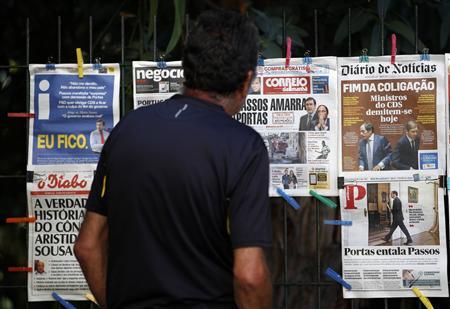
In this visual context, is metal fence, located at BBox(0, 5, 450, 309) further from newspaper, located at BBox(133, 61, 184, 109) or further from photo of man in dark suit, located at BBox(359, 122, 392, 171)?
photo of man in dark suit, located at BBox(359, 122, 392, 171)

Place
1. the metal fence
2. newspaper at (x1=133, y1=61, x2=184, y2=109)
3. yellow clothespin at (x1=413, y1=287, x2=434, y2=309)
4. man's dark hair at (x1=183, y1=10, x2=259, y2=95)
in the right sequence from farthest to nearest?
the metal fence → newspaper at (x1=133, y1=61, x2=184, y2=109) → yellow clothespin at (x1=413, y1=287, x2=434, y2=309) → man's dark hair at (x1=183, y1=10, x2=259, y2=95)

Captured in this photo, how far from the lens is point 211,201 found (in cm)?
256

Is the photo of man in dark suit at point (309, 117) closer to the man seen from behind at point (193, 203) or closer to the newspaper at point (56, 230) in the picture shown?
the newspaper at point (56, 230)

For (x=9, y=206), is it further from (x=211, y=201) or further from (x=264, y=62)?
(x=211, y=201)

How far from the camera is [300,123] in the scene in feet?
14.2

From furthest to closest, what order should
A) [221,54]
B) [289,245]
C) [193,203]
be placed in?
[289,245] → [221,54] → [193,203]

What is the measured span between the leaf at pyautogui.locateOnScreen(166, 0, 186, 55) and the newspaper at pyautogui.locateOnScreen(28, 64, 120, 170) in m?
0.40

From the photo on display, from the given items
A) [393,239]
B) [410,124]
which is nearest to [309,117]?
[410,124]

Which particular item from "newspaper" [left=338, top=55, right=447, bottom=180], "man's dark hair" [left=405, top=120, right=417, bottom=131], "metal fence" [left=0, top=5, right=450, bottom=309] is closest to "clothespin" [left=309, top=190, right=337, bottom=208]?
"newspaper" [left=338, top=55, right=447, bottom=180]

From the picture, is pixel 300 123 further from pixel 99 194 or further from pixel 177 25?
pixel 99 194

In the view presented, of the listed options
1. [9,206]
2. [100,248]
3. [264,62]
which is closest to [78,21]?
[9,206]

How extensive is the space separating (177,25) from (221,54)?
2.16 meters

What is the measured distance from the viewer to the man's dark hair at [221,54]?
2.71 m

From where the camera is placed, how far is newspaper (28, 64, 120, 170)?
175 inches
